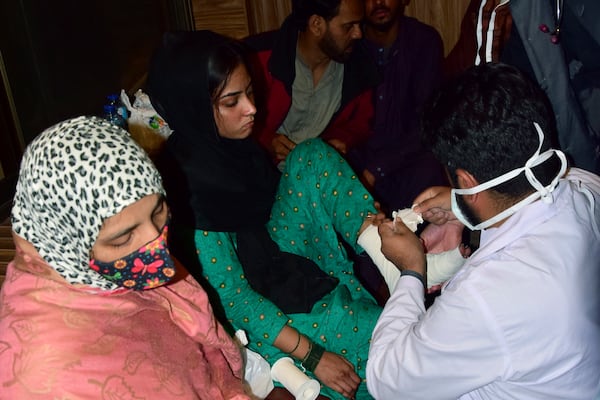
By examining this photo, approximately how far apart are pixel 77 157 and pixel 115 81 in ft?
6.74

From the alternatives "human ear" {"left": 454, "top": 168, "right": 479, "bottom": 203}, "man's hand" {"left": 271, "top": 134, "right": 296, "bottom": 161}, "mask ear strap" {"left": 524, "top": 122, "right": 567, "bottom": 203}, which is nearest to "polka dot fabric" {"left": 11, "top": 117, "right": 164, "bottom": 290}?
"human ear" {"left": 454, "top": 168, "right": 479, "bottom": 203}

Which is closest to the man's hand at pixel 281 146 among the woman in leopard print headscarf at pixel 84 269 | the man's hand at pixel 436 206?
the man's hand at pixel 436 206

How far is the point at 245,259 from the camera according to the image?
1.70 m

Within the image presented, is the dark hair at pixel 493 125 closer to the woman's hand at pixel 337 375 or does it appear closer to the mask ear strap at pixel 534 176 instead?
the mask ear strap at pixel 534 176

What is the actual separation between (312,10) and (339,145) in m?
0.57

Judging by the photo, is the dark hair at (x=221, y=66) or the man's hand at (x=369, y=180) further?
the man's hand at (x=369, y=180)

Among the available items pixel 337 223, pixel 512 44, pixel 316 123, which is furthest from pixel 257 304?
pixel 316 123

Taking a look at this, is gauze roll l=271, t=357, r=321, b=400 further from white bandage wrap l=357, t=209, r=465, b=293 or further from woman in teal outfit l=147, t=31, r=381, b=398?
white bandage wrap l=357, t=209, r=465, b=293

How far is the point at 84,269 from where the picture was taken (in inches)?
43.8

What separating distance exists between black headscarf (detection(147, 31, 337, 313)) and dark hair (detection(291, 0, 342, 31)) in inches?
32.6

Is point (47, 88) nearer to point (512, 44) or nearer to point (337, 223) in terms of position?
point (337, 223)

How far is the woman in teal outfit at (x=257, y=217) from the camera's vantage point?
159 centimetres

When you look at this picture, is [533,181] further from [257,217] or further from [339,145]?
[339,145]

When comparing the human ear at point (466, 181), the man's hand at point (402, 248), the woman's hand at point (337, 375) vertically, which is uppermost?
the human ear at point (466, 181)
